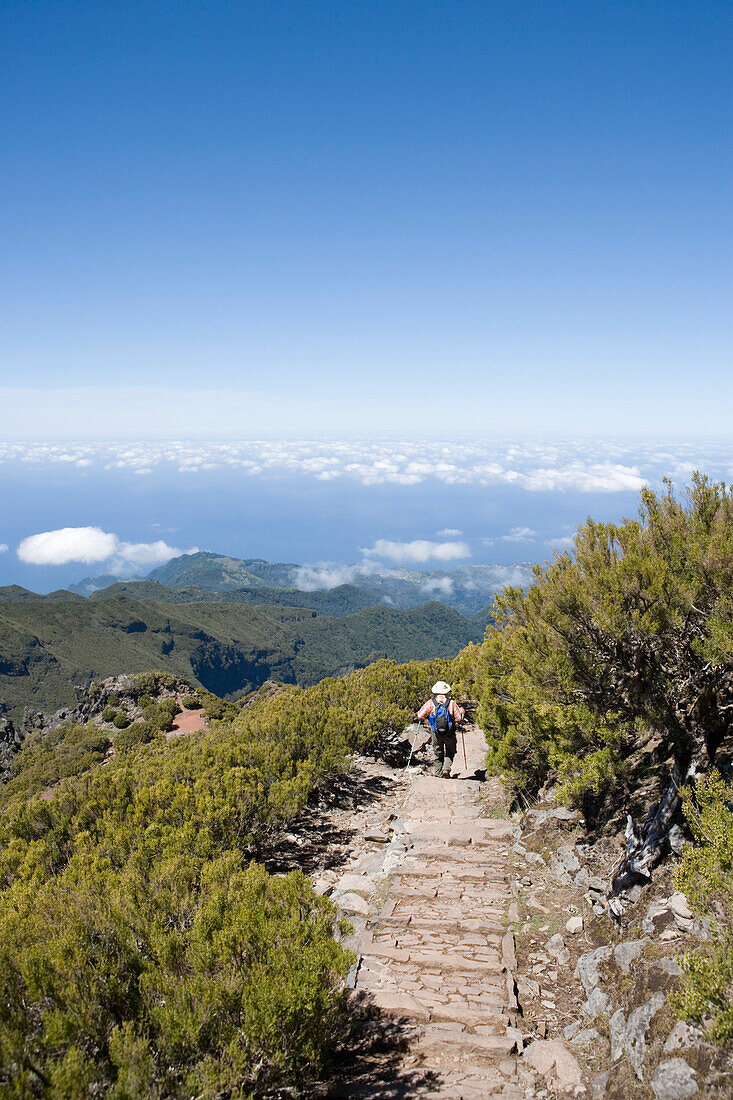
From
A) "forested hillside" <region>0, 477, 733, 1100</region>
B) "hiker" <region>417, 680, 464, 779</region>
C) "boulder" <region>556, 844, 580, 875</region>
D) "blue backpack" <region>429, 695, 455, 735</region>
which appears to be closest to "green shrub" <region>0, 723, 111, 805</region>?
"forested hillside" <region>0, 477, 733, 1100</region>

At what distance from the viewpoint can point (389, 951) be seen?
249 inches

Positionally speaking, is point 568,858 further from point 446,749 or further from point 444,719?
point 446,749

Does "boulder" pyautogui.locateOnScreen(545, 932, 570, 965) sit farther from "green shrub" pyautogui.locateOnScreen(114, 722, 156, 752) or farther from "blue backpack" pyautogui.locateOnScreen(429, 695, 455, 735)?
"green shrub" pyautogui.locateOnScreen(114, 722, 156, 752)

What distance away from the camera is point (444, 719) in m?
11.7

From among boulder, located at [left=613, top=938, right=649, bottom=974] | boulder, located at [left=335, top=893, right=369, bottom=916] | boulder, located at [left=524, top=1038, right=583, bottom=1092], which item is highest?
boulder, located at [left=613, top=938, right=649, bottom=974]

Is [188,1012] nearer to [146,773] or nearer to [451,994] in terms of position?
[451,994]

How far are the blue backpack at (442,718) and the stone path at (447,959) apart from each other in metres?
1.94

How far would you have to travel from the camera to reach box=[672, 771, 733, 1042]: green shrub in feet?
11.8

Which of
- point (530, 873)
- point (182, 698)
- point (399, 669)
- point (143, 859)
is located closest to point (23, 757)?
point (182, 698)

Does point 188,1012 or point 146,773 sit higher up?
point 188,1012

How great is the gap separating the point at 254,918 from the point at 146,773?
7.24 m

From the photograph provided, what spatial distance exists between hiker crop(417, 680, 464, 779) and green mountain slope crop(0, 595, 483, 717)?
354 feet

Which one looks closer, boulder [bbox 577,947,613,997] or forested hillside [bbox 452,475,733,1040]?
boulder [bbox 577,947,613,997]

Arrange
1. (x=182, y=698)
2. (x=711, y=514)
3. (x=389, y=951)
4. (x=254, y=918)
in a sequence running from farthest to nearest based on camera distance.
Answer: (x=182, y=698), (x=711, y=514), (x=389, y=951), (x=254, y=918)
